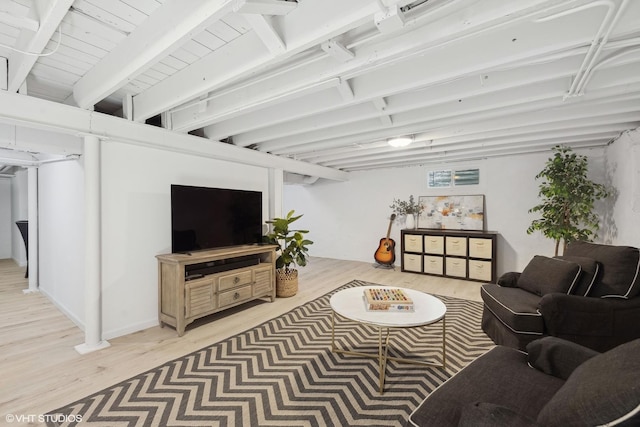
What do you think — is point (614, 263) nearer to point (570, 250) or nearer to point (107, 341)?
point (570, 250)

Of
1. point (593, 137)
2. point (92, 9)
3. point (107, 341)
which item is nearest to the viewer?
point (92, 9)

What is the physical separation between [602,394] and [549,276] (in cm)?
193

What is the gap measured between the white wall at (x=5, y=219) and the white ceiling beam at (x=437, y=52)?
824cm

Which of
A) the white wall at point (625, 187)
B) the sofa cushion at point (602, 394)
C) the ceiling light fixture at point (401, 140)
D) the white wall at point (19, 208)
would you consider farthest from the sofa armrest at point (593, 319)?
the white wall at point (19, 208)

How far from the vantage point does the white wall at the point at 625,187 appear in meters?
3.16

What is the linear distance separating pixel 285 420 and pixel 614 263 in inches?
105

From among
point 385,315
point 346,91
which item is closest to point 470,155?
point 346,91

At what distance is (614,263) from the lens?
7.01 feet

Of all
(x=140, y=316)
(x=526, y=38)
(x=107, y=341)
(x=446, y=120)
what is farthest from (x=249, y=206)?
(x=526, y=38)

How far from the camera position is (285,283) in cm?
400

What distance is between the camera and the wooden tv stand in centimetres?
280

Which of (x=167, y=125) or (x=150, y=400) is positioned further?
(x=167, y=125)

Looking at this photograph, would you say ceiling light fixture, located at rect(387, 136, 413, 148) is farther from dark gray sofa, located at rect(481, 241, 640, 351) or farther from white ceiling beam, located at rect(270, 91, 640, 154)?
dark gray sofa, located at rect(481, 241, 640, 351)

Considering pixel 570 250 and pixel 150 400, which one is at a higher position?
pixel 570 250
